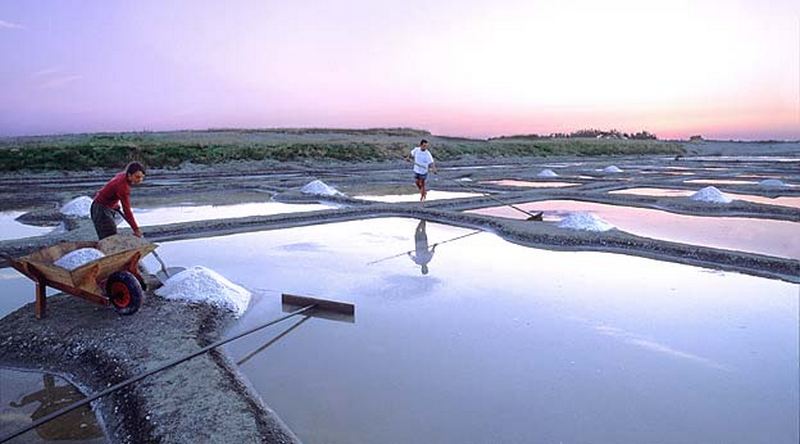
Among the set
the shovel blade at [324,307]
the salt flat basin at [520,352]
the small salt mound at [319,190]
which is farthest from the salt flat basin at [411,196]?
the shovel blade at [324,307]

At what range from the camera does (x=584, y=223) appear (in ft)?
23.5

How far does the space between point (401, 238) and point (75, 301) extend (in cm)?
384

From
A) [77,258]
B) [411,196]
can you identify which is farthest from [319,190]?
[77,258]

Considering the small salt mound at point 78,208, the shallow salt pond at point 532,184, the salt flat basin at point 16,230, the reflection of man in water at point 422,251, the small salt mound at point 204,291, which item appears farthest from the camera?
the shallow salt pond at point 532,184

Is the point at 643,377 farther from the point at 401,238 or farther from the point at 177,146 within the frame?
the point at 177,146

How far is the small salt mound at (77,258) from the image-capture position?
156 inches

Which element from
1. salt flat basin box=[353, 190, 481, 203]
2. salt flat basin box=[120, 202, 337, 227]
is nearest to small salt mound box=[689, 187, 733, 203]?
salt flat basin box=[353, 190, 481, 203]

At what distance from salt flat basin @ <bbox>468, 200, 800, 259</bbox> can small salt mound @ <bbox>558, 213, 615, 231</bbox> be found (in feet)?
2.44

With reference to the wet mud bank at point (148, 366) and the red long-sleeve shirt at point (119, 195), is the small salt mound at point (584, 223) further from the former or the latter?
the red long-sleeve shirt at point (119, 195)

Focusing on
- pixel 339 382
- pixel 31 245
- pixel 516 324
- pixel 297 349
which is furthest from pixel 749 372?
pixel 31 245

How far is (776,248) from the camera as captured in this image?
263 inches

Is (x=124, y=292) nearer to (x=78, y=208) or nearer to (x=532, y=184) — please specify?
(x=78, y=208)

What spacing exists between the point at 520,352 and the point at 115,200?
138 inches

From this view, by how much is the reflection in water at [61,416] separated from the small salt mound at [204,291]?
1.15 metres
